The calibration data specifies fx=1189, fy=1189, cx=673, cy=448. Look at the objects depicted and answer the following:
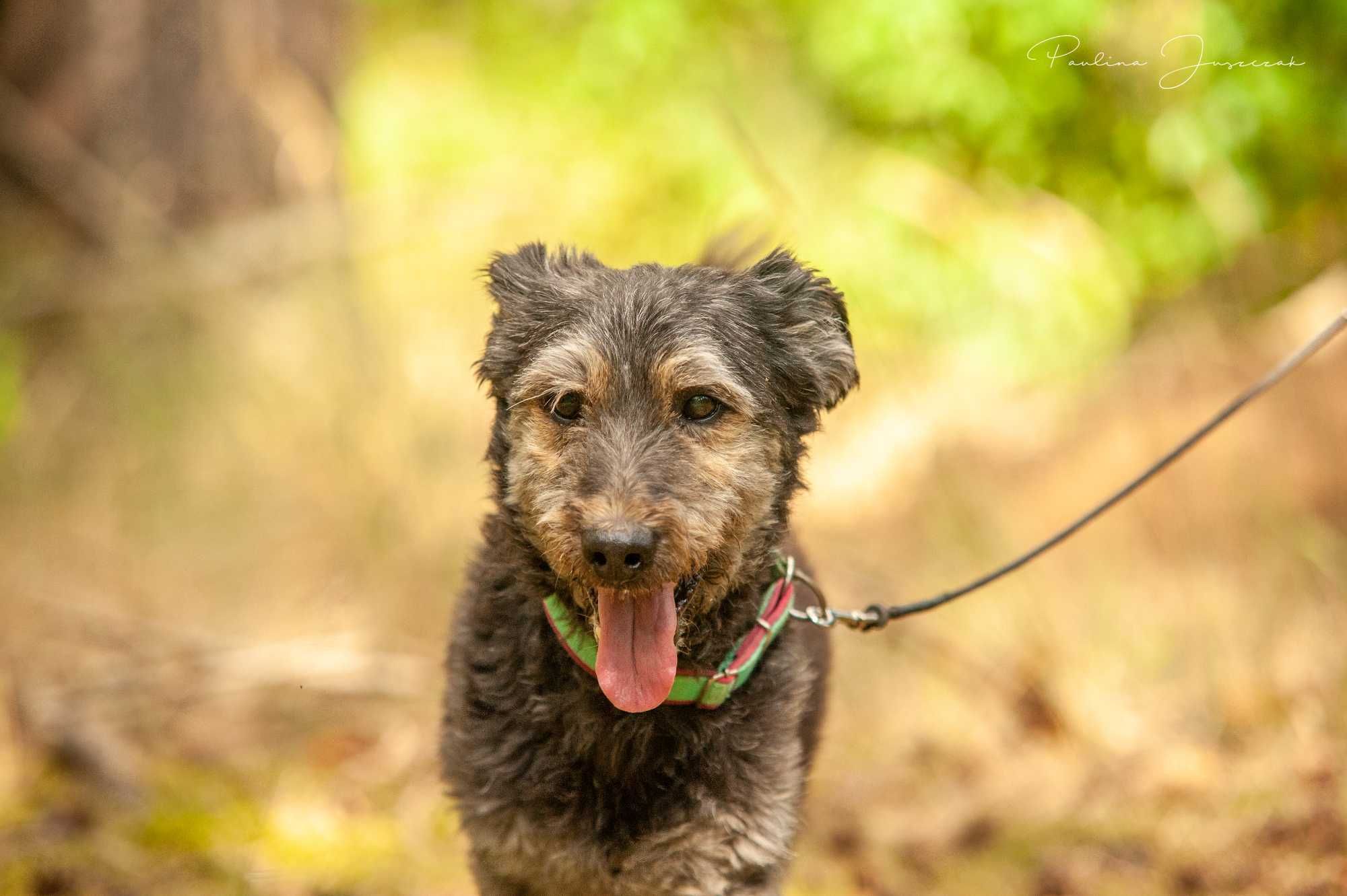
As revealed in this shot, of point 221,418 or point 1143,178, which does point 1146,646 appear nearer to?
point 1143,178

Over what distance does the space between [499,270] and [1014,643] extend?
3.70 metres

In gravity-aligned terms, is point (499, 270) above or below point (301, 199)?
below

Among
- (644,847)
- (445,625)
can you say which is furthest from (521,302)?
(445,625)

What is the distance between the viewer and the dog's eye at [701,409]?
337cm

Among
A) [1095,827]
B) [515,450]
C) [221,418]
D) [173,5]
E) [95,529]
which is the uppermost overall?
[173,5]

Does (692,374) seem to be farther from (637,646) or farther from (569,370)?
(637,646)

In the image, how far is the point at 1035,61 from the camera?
28.7 feet

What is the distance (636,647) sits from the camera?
3201 mm

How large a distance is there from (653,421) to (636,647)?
0.62 meters

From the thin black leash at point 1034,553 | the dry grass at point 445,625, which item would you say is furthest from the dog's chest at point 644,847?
the dry grass at point 445,625

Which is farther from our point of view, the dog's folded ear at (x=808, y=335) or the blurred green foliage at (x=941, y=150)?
the blurred green foliage at (x=941, y=150)

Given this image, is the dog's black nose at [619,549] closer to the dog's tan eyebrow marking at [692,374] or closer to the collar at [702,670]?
Result: the collar at [702,670]

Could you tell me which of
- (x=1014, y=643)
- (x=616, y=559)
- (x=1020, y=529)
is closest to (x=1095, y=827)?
(x=1014, y=643)

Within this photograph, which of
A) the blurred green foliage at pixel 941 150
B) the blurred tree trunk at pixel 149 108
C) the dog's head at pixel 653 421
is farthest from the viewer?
the blurred green foliage at pixel 941 150
